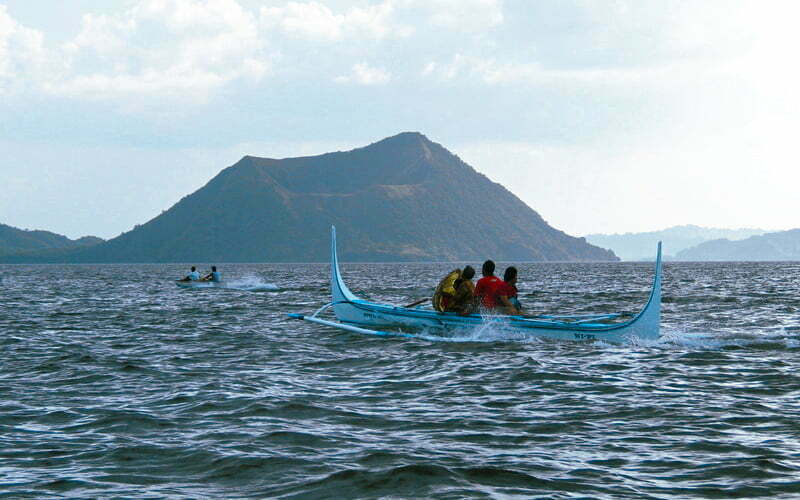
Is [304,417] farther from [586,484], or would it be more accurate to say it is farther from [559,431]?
[586,484]

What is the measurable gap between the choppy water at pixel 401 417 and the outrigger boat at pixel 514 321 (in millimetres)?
427

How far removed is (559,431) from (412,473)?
9.00ft

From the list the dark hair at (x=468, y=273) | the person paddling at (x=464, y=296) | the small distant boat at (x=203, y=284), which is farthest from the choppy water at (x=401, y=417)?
the small distant boat at (x=203, y=284)

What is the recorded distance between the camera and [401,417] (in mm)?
11070

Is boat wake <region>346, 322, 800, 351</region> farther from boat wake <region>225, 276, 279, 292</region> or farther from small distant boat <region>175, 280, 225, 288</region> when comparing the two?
boat wake <region>225, 276, 279, 292</region>

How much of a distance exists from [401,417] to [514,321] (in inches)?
351

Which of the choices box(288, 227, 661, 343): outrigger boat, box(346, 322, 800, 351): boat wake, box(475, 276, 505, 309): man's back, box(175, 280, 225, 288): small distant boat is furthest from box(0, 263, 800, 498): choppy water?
box(175, 280, 225, 288): small distant boat

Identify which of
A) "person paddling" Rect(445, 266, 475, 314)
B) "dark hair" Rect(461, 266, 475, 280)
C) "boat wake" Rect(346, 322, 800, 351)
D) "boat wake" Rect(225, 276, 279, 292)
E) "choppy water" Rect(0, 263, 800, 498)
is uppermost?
"dark hair" Rect(461, 266, 475, 280)

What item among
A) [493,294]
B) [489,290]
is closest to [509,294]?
[493,294]

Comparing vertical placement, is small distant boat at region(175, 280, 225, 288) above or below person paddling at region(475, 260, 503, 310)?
below

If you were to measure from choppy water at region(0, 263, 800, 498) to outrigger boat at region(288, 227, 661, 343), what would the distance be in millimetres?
427

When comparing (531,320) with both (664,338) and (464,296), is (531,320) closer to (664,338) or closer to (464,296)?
(464,296)

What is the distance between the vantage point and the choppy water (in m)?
7.98

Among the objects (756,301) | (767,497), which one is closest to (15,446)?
(767,497)
